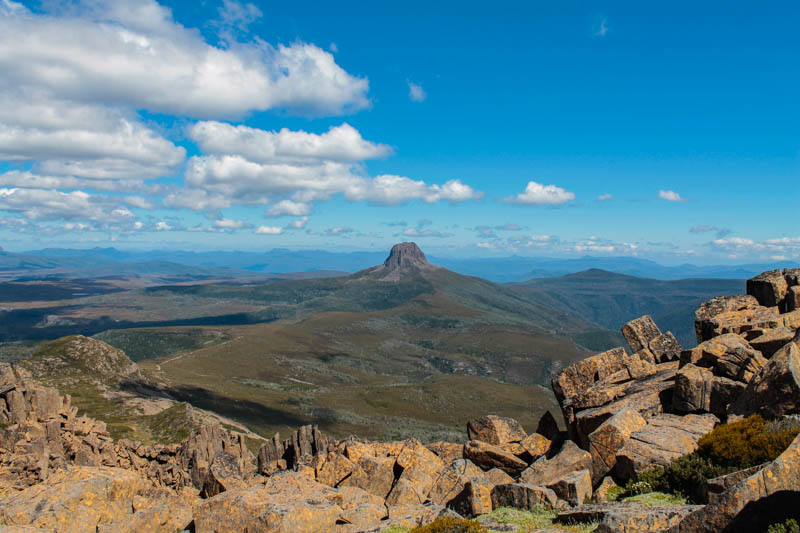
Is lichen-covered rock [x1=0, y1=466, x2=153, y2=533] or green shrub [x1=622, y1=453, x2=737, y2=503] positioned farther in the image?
lichen-covered rock [x1=0, y1=466, x2=153, y2=533]

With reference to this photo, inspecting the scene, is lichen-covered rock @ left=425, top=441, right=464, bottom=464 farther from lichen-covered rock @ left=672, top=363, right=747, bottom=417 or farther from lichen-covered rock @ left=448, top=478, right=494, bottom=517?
lichen-covered rock @ left=672, top=363, right=747, bottom=417

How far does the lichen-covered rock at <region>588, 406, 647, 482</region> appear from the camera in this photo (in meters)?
21.0

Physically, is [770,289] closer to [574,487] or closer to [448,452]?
[448,452]

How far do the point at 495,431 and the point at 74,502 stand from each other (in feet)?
76.5

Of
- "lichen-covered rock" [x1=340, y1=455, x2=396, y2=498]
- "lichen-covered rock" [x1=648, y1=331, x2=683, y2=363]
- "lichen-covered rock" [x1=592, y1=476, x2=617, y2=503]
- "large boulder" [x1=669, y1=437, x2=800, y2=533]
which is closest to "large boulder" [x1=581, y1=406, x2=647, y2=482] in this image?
"lichen-covered rock" [x1=592, y1=476, x2=617, y2=503]

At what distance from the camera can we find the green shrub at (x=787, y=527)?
10.3 m

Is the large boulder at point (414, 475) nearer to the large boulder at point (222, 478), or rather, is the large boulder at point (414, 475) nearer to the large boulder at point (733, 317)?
the large boulder at point (222, 478)

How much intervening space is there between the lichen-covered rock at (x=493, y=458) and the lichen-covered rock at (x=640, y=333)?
1518 cm

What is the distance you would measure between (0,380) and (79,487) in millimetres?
50096

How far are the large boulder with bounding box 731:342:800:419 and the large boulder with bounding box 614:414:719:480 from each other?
1852mm

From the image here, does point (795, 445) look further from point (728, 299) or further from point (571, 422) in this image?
point (728, 299)

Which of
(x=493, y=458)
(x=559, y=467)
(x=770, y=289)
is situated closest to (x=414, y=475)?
(x=493, y=458)

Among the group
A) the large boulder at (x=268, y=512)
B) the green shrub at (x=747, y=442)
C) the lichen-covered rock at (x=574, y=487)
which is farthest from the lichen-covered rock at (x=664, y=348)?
the large boulder at (x=268, y=512)

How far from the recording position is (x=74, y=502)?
20.5 m
